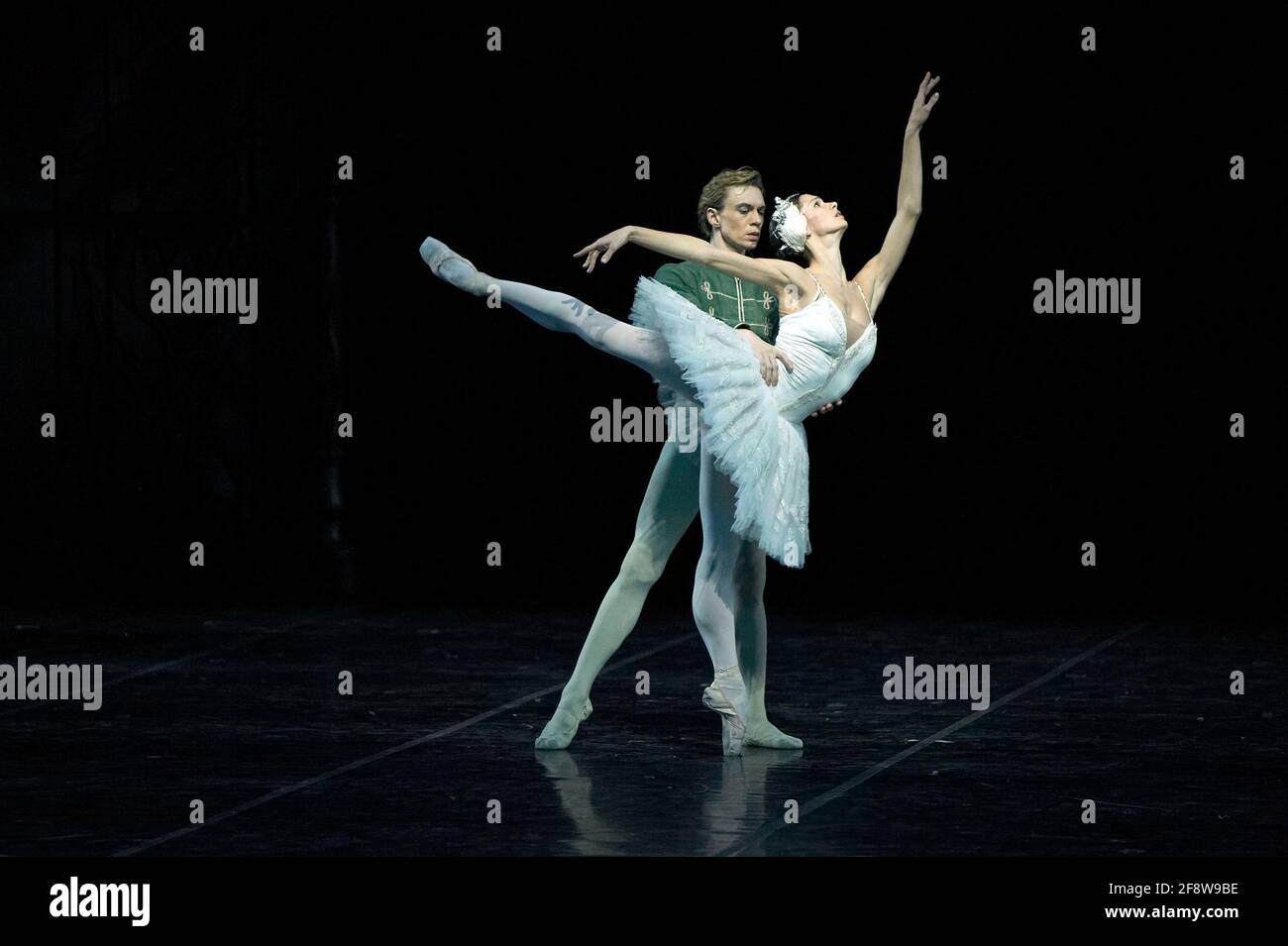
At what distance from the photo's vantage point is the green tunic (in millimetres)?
4582

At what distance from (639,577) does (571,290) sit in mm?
3717

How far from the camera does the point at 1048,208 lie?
7.84 metres

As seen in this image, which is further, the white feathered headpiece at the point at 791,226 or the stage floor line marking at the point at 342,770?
the white feathered headpiece at the point at 791,226

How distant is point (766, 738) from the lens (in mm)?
4582

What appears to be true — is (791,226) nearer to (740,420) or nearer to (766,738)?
(740,420)

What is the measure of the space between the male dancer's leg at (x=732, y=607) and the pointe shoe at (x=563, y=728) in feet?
1.03

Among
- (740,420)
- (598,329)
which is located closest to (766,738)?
(740,420)

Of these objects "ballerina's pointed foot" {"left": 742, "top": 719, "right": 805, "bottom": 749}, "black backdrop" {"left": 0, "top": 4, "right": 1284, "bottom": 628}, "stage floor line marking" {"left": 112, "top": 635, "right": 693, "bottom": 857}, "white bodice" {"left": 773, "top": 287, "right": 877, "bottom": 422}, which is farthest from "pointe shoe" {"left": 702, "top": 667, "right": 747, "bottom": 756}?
"black backdrop" {"left": 0, "top": 4, "right": 1284, "bottom": 628}

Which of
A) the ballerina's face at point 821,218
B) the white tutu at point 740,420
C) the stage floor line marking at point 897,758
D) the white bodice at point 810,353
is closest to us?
the stage floor line marking at point 897,758

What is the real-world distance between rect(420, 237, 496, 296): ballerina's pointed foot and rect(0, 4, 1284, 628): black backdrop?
3282mm

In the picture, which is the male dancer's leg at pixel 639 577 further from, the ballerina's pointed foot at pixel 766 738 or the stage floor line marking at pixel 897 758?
the stage floor line marking at pixel 897 758

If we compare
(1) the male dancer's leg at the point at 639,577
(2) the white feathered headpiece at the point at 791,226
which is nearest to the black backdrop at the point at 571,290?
(1) the male dancer's leg at the point at 639,577

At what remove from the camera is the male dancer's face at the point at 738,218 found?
178 inches

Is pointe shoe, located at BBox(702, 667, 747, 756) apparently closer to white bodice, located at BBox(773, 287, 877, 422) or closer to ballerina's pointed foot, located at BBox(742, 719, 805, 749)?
ballerina's pointed foot, located at BBox(742, 719, 805, 749)
